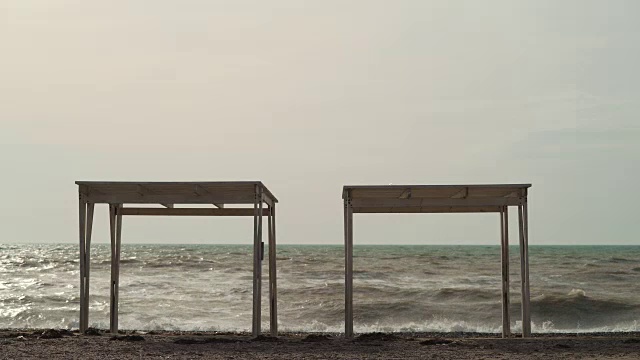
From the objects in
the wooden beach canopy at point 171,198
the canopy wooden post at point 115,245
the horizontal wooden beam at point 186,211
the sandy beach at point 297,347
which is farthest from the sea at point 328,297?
the sandy beach at point 297,347

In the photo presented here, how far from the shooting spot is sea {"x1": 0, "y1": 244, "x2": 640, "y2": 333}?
75.0 ft

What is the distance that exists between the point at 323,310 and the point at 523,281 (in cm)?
1161

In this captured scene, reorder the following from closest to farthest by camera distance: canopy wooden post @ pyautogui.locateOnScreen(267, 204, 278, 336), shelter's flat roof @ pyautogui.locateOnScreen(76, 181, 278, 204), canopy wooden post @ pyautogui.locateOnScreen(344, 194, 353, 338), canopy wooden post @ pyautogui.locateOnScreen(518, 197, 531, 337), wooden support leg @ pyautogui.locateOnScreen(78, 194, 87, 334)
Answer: shelter's flat roof @ pyautogui.locateOnScreen(76, 181, 278, 204), canopy wooden post @ pyautogui.locateOnScreen(344, 194, 353, 338), canopy wooden post @ pyautogui.locateOnScreen(518, 197, 531, 337), wooden support leg @ pyautogui.locateOnScreen(78, 194, 87, 334), canopy wooden post @ pyautogui.locateOnScreen(267, 204, 278, 336)

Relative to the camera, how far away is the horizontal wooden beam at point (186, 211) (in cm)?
1495

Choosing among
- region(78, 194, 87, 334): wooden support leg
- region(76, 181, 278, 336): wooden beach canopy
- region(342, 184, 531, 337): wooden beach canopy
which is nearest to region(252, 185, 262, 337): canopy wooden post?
region(76, 181, 278, 336): wooden beach canopy

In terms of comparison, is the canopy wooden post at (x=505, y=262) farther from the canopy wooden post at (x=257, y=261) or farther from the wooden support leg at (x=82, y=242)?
the wooden support leg at (x=82, y=242)

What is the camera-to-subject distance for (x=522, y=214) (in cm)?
1402

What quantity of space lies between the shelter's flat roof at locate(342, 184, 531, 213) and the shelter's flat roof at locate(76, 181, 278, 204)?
63.7 inches

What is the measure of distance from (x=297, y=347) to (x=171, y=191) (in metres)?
3.28

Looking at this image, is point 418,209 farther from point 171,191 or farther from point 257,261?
point 171,191

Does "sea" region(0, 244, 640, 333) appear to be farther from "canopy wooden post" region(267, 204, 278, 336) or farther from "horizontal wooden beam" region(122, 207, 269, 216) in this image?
"canopy wooden post" region(267, 204, 278, 336)

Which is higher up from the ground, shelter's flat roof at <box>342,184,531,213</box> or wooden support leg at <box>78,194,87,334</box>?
shelter's flat roof at <box>342,184,531,213</box>

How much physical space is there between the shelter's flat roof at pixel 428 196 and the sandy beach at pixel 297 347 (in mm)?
2177

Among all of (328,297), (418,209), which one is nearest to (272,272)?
(418,209)
